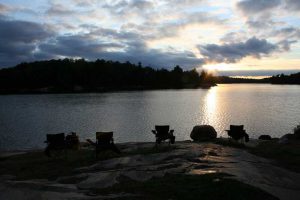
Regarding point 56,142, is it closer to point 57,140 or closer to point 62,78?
point 57,140

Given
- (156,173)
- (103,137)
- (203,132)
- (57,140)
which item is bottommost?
(203,132)

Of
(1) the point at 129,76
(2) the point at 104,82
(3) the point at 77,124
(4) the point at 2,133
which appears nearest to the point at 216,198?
(4) the point at 2,133

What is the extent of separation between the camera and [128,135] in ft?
122

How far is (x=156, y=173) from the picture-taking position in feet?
35.3

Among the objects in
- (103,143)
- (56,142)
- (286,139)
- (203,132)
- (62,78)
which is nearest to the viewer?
(103,143)

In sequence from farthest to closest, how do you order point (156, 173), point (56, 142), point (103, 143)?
point (56, 142)
point (103, 143)
point (156, 173)

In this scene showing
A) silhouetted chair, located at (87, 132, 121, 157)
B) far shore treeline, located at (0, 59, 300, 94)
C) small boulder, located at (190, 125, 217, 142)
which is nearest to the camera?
silhouetted chair, located at (87, 132, 121, 157)

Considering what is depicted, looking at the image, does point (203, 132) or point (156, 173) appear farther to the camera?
point (203, 132)

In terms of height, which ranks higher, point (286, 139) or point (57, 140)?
point (57, 140)

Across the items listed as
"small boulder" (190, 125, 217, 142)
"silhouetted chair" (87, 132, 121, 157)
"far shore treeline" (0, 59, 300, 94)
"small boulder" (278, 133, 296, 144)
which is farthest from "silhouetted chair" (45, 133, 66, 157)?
"far shore treeline" (0, 59, 300, 94)

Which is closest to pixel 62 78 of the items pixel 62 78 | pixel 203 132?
pixel 62 78

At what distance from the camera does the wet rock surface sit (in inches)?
368

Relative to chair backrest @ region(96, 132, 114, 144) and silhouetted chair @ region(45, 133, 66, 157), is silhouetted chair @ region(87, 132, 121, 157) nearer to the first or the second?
chair backrest @ region(96, 132, 114, 144)

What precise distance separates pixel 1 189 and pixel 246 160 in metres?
7.79
